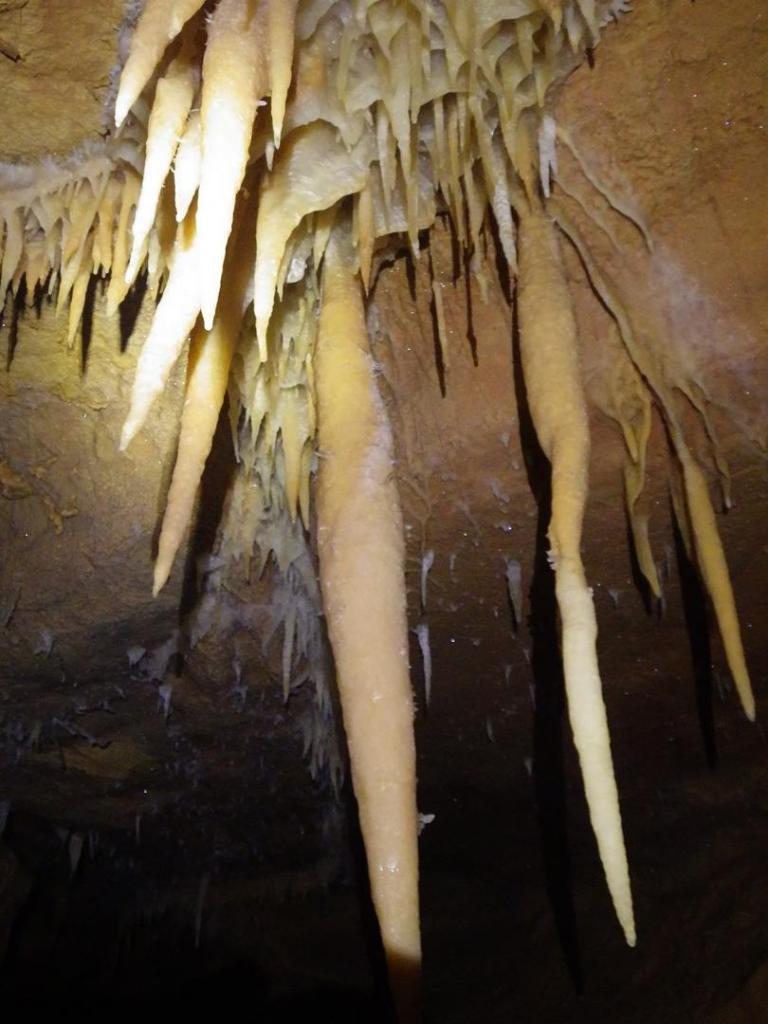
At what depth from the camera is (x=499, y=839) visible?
5750 mm

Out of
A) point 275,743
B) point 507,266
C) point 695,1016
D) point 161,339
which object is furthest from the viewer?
point 275,743

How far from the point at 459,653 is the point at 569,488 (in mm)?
2247

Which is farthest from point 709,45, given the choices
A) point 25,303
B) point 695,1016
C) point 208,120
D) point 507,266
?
point 695,1016

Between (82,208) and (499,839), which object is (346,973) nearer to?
(499,839)

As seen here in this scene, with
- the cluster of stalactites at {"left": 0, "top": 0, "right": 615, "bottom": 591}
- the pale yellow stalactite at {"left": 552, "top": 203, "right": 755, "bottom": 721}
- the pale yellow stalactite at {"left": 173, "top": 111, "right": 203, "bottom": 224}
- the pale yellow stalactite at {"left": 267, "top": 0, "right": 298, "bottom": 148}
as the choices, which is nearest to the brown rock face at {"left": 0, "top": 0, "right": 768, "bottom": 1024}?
the pale yellow stalactite at {"left": 552, "top": 203, "right": 755, "bottom": 721}

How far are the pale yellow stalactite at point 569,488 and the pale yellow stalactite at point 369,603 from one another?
1.44ft

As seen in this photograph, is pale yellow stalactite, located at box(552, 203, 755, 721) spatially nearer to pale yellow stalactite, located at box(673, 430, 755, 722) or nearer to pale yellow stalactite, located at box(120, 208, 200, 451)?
pale yellow stalactite, located at box(673, 430, 755, 722)

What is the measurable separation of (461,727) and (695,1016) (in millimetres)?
1834

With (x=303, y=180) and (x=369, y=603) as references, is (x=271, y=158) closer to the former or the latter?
(x=303, y=180)

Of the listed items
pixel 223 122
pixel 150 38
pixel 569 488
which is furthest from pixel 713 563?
pixel 150 38

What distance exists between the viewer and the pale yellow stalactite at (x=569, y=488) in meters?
1.61

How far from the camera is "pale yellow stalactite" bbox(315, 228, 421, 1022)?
1.80 m

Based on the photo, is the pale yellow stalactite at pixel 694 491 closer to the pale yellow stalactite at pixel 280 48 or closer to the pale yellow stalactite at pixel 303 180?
the pale yellow stalactite at pixel 303 180

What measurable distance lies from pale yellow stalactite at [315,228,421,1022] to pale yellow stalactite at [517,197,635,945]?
17.3 inches
